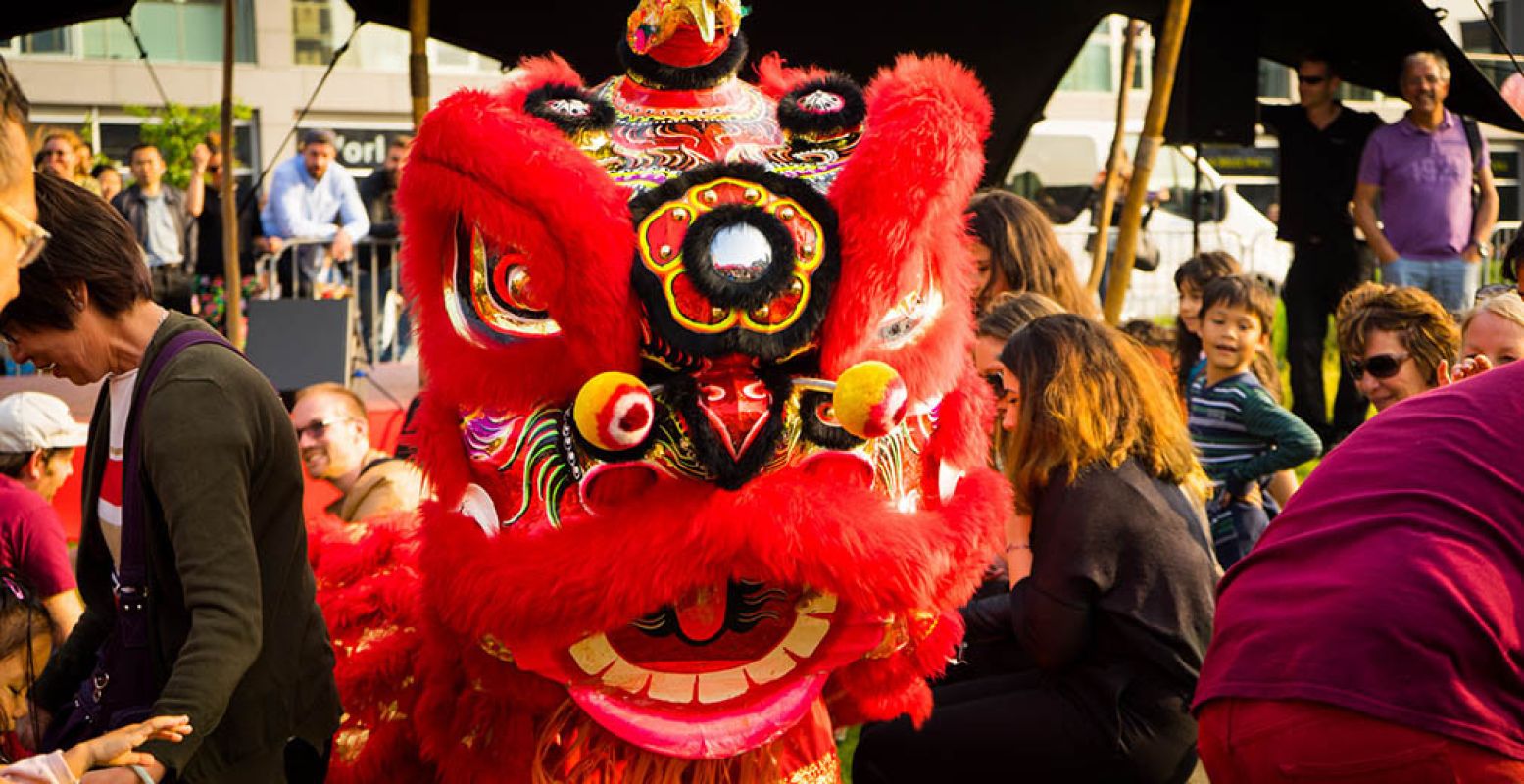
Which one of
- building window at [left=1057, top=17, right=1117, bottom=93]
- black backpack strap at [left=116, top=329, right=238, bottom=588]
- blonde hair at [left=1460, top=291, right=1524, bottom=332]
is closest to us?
black backpack strap at [left=116, top=329, right=238, bottom=588]

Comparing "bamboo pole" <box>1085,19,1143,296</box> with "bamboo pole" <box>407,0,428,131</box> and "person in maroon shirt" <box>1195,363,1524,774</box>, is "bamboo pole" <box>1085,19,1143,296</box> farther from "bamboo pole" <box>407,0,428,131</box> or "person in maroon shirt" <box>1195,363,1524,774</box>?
"person in maroon shirt" <box>1195,363,1524,774</box>

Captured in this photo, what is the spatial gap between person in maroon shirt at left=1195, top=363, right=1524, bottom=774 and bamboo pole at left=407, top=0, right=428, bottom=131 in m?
3.84

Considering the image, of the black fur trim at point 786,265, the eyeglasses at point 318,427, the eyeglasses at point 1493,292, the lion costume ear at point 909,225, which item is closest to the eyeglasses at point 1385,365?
the eyeglasses at point 1493,292

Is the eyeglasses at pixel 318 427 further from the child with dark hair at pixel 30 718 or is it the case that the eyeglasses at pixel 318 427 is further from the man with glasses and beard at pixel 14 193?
the man with glasses and beard at pixel 14 193

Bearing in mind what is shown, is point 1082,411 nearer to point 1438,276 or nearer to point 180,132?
point 1438,276

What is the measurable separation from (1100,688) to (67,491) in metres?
5.16

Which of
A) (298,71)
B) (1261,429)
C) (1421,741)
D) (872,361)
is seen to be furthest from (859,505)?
(298,71)

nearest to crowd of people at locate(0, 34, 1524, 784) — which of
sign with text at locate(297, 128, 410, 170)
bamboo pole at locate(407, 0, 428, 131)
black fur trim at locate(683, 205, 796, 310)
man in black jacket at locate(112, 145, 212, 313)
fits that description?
black fur trim at locate(683, 205, 796, 310)

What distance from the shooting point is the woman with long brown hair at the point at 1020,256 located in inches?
183

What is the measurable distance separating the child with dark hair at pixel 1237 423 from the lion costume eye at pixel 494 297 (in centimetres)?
284

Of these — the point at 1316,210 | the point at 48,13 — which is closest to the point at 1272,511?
the point at 1316,210

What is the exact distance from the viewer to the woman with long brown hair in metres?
4.65

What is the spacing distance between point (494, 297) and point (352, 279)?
24.0 feet

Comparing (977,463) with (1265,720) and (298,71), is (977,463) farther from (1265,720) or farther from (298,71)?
(298,71)
